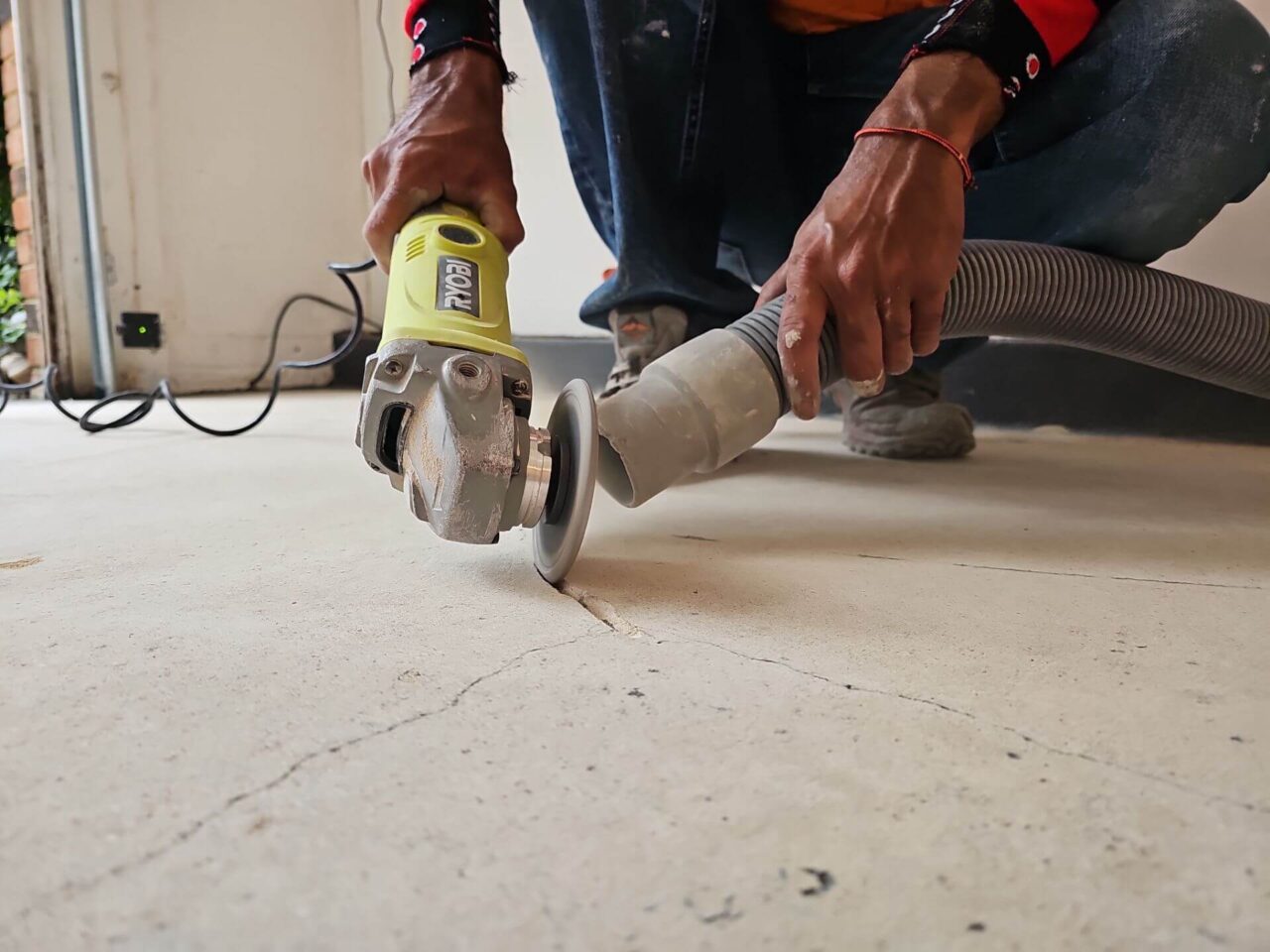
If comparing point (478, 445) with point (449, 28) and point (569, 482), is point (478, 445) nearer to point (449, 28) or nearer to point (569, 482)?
point (569, 482)

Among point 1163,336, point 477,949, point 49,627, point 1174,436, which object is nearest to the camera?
point 477,949

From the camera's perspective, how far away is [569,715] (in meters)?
0.38

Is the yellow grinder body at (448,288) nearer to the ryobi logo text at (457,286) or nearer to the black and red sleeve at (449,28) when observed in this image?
the ryobi logo text at (457,286)

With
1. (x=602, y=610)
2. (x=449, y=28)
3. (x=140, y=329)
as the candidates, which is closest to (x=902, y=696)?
(x=602, y=610)

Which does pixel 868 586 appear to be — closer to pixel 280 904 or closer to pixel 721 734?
pixel 721 734

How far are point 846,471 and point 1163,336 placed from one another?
0.40 metres

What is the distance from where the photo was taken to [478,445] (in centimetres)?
54

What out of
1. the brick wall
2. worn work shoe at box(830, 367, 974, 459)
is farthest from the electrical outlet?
worn work shoe at box(830, 367, 974, 459)

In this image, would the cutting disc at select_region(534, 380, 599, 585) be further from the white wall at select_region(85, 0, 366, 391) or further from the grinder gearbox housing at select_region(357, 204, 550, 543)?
the white wall at select_region(85, 0, 366, 391)

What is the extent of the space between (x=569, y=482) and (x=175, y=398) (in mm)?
1826

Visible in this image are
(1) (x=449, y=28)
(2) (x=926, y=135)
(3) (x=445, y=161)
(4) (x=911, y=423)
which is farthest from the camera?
(4) (x=911, y=423)

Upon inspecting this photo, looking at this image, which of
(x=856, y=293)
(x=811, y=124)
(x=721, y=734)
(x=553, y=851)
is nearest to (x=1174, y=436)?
(x=811, y=124)

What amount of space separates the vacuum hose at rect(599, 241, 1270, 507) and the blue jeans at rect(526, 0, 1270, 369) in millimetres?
83

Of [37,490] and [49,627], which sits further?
[37,490]
